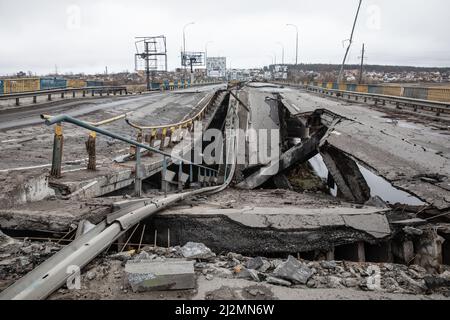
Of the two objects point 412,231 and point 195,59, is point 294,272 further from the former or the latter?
point 195,59

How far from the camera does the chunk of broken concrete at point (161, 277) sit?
3059 mm

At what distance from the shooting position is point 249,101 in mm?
24078

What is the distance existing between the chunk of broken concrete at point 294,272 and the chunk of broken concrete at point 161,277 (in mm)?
874

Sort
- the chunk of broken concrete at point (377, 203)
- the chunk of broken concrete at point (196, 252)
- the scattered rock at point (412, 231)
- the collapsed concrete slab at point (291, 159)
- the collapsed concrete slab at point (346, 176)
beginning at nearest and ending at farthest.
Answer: the chunk of broken concrete at point (196, 252) → the scattered rock at point (412, 231) → the chunk of broken concrete at point (377, 203) → the collapsed concrete slab at point (346, 176) → the collapsed concrete slab at point (291, 159)

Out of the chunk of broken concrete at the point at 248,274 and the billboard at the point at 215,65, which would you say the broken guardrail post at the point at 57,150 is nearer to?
the chunk of broken concrete at the point at 248,274

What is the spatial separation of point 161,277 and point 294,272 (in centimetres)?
126

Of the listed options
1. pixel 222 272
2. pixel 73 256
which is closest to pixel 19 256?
pixel 73 256

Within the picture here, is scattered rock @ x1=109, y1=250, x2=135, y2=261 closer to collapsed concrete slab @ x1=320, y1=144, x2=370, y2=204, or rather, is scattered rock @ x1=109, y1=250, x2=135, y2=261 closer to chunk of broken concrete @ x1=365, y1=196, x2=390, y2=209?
chunk of broken concrete @ x1=365, y1=196, x2=390, y2=209

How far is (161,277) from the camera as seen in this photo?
3.08 m

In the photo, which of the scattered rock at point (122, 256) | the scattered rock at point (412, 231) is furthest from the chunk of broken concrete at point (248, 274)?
the scattered rock at point (412, 231)

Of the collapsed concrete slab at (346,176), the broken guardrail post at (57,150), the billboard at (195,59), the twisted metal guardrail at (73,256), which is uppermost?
the billboard at (195,59)

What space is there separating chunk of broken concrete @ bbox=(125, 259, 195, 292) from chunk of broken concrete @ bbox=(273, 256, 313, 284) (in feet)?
2.87

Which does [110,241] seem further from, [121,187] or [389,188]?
[389,188]

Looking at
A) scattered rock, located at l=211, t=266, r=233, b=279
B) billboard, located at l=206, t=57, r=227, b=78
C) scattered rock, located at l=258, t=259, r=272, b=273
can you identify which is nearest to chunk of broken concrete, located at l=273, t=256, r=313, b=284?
scattered rock, located at l=258, t=259, r=272, b=273
